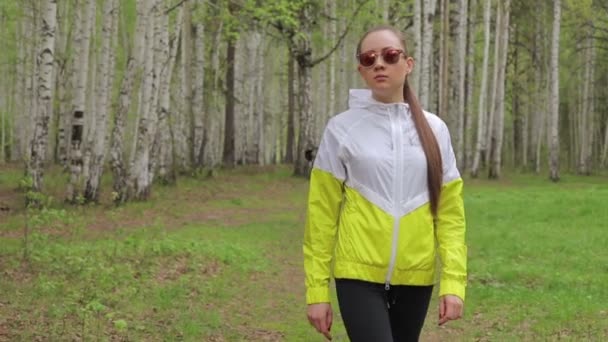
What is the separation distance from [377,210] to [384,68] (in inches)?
25.9

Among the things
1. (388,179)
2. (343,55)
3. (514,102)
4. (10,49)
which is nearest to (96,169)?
(388,179)

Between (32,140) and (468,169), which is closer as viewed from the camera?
(32,140)

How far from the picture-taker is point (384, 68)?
11.8ft

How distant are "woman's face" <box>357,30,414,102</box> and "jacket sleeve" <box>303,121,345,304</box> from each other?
30 cm

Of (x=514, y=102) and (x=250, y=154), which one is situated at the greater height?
(x=514, y=102)

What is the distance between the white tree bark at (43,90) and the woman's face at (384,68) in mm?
13634

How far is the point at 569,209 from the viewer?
1722 cm

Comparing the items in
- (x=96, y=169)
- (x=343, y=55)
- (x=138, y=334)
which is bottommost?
(x=138, y=334)

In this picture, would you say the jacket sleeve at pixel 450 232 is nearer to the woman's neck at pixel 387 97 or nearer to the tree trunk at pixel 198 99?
the woman's neck at pixel 387 97

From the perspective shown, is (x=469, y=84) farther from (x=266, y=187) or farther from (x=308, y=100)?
(x=266, y=187)

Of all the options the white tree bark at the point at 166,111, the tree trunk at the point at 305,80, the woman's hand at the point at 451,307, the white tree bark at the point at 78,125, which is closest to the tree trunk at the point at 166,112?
the white tree bark at the point at 166,111

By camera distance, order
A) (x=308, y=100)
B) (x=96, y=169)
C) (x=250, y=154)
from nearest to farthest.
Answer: (x=96, y=169) → (x=308, y=100) → (x=250, y=154)

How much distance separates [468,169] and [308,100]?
10.8m

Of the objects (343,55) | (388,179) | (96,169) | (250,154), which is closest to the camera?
(388,179)
